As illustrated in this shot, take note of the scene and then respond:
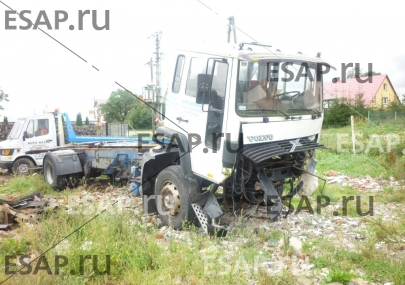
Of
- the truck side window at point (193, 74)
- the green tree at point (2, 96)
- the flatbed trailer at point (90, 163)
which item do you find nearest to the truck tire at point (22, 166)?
the flatbed trailer at point (90, 163)

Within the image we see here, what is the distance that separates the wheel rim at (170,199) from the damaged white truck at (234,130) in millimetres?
16

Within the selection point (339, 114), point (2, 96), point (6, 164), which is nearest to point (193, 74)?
point (6, 164)

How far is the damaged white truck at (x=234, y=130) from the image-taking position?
4.73 meters

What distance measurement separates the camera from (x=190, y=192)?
5309 mm

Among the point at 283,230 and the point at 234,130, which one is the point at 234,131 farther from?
the point at 283,230

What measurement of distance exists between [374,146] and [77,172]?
944 centimetres

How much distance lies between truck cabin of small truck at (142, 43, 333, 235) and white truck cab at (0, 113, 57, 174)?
646 cm

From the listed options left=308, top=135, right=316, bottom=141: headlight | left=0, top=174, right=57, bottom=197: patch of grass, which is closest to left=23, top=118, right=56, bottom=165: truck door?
left=0, top=174, right=57, bottom=197: patch of grass

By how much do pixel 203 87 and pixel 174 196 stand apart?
1848 millimetres

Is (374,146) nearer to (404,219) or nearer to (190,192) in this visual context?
(404,219)

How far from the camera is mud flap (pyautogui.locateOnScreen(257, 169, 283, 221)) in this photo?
488cm

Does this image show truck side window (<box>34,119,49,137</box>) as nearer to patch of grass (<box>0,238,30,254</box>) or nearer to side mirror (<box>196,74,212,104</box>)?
patch of grass (<box>0,238,30,254</box>)

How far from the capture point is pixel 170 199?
5656 mm

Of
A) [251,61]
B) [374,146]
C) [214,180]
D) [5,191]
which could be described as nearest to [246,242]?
[214,180]
